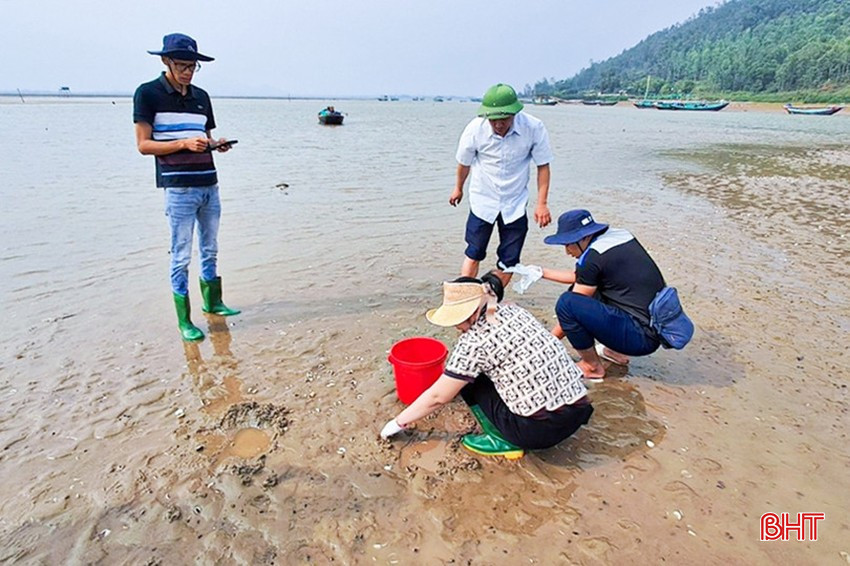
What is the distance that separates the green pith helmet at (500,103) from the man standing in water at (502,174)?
5cm

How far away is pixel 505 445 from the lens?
2834 mm

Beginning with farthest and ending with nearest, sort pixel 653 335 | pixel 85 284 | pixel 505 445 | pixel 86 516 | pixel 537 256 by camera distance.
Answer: pixel 537 256 → pixel 85 284 → pixel 653 335 → pixel 505 445 → pixel 86 516

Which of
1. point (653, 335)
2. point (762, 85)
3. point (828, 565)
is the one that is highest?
point (762, 85)

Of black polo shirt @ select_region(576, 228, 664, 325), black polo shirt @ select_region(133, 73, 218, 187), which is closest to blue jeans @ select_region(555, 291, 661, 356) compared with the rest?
black polo shirt @ select_region(576, 228, 664, 325)

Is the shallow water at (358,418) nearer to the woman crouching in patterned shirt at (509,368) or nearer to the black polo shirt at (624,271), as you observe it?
the woman crouching in patterned shirt at (509,368)

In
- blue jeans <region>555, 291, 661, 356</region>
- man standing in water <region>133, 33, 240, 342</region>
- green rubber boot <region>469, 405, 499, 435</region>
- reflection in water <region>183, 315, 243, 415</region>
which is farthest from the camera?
man standing in water <region>133, 33, 240, 342</region>

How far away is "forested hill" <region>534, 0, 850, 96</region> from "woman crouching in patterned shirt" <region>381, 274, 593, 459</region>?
99334 mm

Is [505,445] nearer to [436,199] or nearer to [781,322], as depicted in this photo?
[781,322]

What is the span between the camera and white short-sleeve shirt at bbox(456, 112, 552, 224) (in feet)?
13.4

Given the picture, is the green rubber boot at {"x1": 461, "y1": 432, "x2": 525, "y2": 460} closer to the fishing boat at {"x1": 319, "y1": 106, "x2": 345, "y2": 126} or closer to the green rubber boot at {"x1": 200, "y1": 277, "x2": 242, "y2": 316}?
the green rubber boot at {"x1": 200, "y1": 277, "x2": 242, "y2": 316}

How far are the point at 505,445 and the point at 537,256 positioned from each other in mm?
4194

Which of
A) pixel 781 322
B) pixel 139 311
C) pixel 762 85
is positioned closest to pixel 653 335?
pixel 781 322

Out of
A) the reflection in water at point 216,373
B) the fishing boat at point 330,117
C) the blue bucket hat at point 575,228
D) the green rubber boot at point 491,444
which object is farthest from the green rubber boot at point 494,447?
the fishing boat at point 330,117

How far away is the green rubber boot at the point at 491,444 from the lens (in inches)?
111
